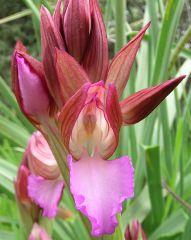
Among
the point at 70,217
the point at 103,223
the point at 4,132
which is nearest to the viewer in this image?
the point at 103,223

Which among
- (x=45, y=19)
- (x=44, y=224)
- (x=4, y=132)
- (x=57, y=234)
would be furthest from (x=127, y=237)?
(x=4, y=132)

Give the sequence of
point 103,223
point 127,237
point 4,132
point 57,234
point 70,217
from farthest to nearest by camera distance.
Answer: point 4,132, point 57,234, point 70,217, point 127,237, point 103,223

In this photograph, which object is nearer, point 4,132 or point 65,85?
point 65,85

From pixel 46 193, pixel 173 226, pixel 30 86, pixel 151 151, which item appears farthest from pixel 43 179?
→ pixel 173 226

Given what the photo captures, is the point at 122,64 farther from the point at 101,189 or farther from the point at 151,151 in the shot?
the point at 151,151

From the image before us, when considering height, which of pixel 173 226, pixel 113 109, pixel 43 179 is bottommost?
pixel 173 226

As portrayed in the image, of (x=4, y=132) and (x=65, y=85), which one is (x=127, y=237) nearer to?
(x=65, y=85)

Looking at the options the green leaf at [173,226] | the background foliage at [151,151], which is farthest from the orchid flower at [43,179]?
the green leaf at [173,226]

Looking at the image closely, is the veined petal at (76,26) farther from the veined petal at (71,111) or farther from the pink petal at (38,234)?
the pink petal at (38,234)
